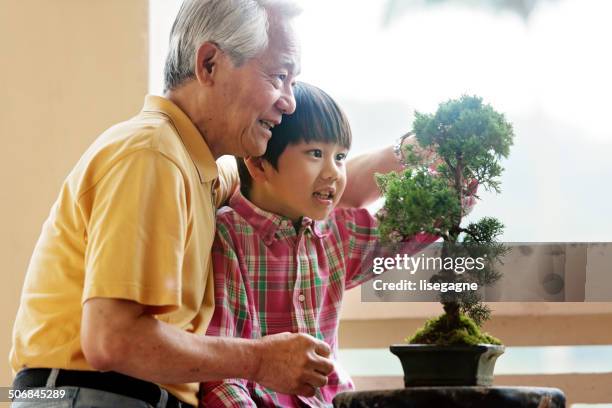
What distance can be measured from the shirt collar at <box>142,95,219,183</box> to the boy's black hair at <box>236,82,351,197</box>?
20 cm

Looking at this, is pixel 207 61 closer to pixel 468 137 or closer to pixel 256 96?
pixel 256 96

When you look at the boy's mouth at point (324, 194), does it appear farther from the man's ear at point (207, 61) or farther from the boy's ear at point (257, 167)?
the man's ear at point (207, 61)

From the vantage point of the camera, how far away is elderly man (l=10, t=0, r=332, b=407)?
1528mm

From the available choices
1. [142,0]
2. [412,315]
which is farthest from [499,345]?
[142,0]

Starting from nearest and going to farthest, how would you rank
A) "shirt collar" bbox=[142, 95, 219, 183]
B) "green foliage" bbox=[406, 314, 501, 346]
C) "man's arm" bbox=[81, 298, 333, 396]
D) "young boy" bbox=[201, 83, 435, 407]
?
"man's arm" bbox=[81, 298, 333, 396]
"green foliage" bbox=[406, 314, 501, 346]
"shirt collar" bbox=[142, 95, 219, 183]
"young boy" bbox=[201, 83, 435, 407]

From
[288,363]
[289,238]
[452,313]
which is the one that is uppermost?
[289,238]

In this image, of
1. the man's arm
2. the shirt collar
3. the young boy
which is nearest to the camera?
the man's arm

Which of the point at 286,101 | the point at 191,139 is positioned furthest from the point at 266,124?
the point at 191,139

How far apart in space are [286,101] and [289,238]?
320 millimetres

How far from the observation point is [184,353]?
1.57m

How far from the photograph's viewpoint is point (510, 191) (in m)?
2.75

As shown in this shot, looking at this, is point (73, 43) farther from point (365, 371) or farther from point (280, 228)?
point (365, 371)

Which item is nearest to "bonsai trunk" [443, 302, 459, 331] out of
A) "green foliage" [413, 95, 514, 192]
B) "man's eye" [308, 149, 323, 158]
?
"green foliage" [413, 95, 514, 192]

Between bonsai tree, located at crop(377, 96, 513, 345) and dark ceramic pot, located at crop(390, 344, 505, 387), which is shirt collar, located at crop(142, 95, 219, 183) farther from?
dark ceramic pot, located at crop(390, 344, 505, 387)
